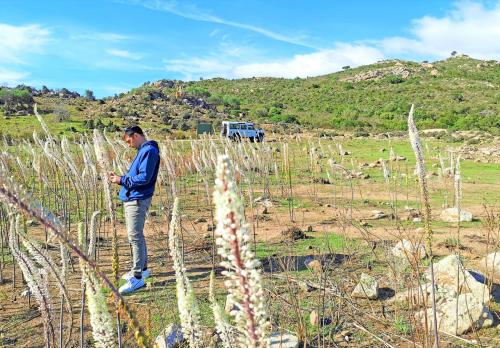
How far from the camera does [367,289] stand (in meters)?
5.92

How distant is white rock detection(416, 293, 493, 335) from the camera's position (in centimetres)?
498

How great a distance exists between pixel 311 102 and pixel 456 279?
65.3m

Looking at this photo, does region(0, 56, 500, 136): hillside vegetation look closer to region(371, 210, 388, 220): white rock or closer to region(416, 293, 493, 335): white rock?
region(371, 210, 388, 220): white rock

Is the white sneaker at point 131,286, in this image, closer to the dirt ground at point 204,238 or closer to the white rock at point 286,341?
the dirt ground at point 204,238

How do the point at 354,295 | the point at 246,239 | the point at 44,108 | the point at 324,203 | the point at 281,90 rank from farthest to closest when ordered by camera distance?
the point at 281,90, the point at 44,108, the point at 324,203, the point at 354,295, the point at 246,239

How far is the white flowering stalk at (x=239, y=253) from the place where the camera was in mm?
1128

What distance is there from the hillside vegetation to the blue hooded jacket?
74.6 feet

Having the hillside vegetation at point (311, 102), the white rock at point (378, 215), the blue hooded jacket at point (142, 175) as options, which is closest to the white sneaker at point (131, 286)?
the blue hooded jacket at point (142, 175)

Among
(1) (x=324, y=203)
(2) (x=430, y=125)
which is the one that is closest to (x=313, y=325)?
(1) (x=324, y=203)

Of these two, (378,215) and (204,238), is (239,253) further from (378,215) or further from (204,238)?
(378,215)

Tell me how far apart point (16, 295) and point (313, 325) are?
4130 millimetres

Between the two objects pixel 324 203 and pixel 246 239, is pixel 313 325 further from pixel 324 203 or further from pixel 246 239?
pixel 324 203

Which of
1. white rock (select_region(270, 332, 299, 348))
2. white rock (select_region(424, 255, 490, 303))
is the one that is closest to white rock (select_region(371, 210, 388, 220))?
white rock (select_region(424, 255, 490, 303))

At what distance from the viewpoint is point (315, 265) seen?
22.9 ft
